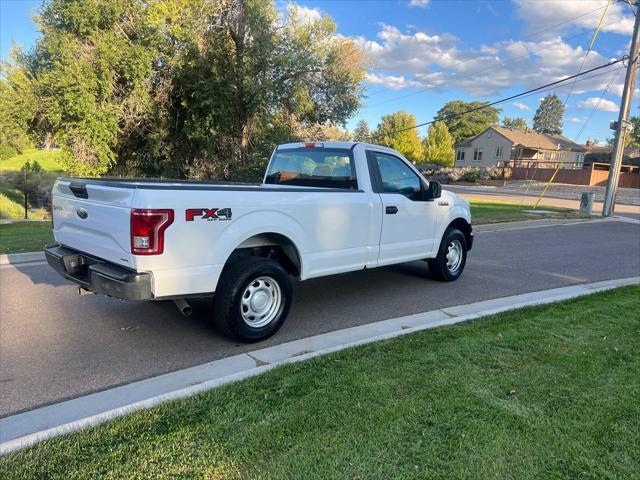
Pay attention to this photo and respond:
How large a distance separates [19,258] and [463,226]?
7.37 meters

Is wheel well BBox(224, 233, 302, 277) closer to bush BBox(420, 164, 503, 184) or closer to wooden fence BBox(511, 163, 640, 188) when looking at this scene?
wooden fence BBox(511, 163, 640, 188)

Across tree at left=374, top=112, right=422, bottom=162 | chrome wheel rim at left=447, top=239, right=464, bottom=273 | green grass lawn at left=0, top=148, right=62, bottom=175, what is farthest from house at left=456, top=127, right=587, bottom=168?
chrome wheel rim at left=447, top=239, right=464, bottom=273

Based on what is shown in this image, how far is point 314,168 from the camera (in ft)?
19.6

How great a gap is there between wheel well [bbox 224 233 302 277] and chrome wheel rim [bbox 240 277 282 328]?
0.33 m

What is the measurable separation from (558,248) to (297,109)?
1499 cm

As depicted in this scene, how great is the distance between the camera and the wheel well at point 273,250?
4637mm

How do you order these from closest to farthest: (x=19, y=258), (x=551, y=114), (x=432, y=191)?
(x=432, y=191) < (x=19, y=258) < (x=551, y=114)

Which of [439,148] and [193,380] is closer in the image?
[193,380]

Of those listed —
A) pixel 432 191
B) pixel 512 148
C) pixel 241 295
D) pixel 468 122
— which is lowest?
pixel 241 295

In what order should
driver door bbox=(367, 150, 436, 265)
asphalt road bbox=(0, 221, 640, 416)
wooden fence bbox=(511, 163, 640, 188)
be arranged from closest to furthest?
asphalt road bbox=(0, 221, 640, 416) < driver door bbox=(367, 150, 436, 265) < wooden fence bbox=(511, 163, 640, 188)

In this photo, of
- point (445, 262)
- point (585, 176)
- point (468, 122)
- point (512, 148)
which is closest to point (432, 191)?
point (445, 262)

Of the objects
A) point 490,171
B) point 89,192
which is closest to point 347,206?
point 89,192

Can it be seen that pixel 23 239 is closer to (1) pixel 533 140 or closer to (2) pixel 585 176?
(2) pixel 585 176

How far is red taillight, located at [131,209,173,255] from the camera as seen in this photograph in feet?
12.1
